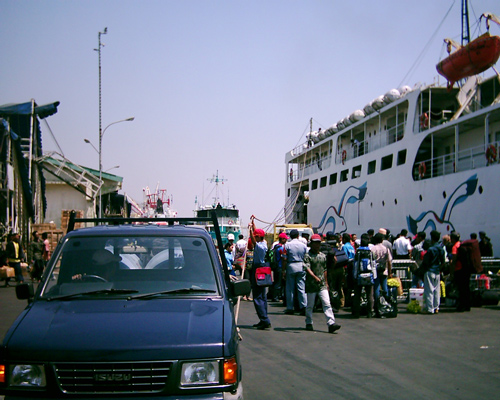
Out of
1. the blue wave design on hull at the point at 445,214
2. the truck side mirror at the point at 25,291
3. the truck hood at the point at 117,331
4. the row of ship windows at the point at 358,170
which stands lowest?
the truck hood at the point at 117,331

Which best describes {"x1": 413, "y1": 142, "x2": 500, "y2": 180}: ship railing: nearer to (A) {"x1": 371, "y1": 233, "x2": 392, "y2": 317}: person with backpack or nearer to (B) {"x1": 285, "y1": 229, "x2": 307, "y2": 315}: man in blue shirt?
(A) {"x1": 371, "y1": 233, "x2": 392, "y2": 317}: person with backpack

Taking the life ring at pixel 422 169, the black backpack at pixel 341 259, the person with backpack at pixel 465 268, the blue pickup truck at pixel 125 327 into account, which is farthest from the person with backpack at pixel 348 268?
the life ring at pixel 422 169

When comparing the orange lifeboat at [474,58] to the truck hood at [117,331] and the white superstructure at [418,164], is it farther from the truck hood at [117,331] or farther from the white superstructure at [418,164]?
the truck hood at [117,331]

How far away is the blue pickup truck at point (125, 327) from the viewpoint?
10.5 feet

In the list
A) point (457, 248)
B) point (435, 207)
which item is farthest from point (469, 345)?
point (435, 207)

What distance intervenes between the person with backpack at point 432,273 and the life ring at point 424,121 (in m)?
12.9

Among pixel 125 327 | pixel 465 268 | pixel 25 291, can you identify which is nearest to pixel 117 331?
pixel 125 327

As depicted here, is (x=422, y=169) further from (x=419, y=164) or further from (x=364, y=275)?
(x=364, y=275)

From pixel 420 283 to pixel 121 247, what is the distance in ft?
34.3

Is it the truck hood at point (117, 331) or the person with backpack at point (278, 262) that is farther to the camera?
the person with backpack at point (278, 262)

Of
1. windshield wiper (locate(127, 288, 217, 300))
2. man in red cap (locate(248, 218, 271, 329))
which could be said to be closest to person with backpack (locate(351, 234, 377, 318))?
man in red cap (locate(248, 218, 271, 329))

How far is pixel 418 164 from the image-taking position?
23016 millimetres

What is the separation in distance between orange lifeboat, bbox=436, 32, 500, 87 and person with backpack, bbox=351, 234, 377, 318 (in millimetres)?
12476

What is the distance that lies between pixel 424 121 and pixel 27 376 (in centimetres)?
2199
